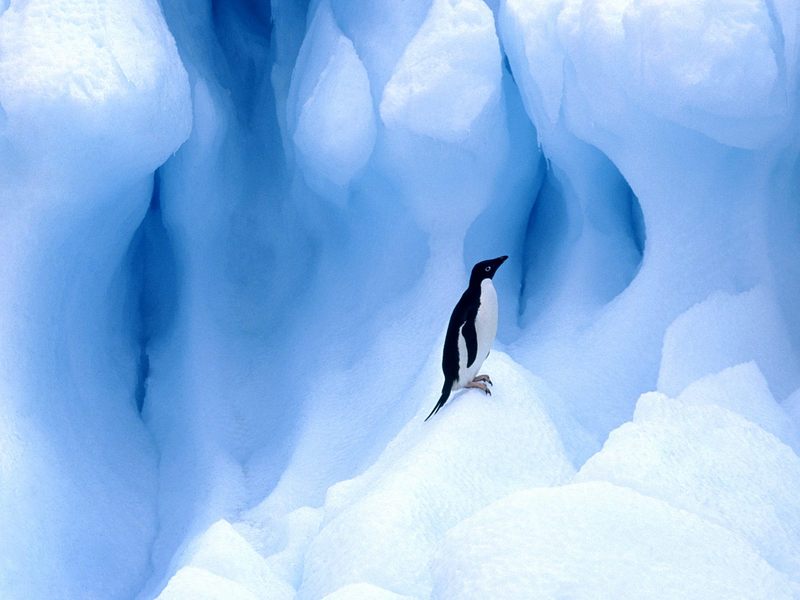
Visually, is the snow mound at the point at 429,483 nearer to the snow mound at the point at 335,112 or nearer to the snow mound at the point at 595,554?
the snow mound at the point at 595,554

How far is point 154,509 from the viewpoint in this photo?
7.56ft

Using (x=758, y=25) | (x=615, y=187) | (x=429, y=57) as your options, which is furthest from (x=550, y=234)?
(x=758, y=25)

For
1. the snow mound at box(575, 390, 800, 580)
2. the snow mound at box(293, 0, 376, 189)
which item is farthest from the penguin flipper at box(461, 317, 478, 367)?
the snow mound at box(293, 0, 376, 189)

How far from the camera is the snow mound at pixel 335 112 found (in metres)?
2.46

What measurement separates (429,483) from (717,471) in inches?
19.2

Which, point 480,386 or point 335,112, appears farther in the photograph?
point 335,112

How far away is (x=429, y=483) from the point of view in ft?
5.15

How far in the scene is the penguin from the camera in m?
1.72

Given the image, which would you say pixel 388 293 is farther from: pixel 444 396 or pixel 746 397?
pixel 746 397

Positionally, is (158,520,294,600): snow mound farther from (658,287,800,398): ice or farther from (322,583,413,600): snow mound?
(658,287,800,398): ice

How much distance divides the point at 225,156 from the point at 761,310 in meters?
1.70

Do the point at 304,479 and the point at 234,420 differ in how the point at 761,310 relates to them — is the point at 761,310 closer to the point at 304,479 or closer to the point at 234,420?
the point at 304,479

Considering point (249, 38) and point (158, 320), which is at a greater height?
point (249, 38)

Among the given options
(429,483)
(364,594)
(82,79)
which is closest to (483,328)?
(429,483)
